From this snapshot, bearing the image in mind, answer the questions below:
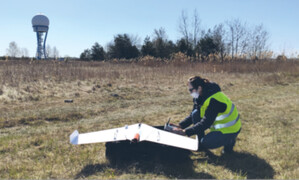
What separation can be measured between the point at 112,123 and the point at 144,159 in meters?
2.53

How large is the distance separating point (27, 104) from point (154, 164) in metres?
5.93

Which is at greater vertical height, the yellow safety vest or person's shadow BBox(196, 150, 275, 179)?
the yellow safety vest

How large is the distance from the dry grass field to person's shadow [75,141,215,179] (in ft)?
0.05

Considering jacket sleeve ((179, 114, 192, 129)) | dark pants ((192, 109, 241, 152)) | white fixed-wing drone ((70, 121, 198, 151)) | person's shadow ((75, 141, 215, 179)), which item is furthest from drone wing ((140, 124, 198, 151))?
jacket sleeve ((179, 114, 192, 129))

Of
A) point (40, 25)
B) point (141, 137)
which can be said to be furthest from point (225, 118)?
point (40, 25)

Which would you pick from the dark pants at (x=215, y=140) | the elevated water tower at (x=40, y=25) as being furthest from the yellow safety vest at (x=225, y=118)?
the elevated water tower at (x=40, y=25)

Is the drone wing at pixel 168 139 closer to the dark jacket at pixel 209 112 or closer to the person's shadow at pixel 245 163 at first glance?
the dark jacket at pixel 209 112

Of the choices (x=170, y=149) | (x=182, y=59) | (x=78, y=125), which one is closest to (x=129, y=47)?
(x=182, y=59)

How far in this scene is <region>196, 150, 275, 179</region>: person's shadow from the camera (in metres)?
3.11

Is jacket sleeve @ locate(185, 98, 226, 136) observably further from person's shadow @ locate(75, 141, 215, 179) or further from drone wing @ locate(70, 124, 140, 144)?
drone wing @ locate(70, 124, 140, 144)

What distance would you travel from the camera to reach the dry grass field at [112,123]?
3.19 meters

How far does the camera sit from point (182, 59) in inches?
701

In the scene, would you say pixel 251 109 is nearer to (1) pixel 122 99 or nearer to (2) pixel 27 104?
(1) pixel 122 99

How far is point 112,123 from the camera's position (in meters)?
5.77
